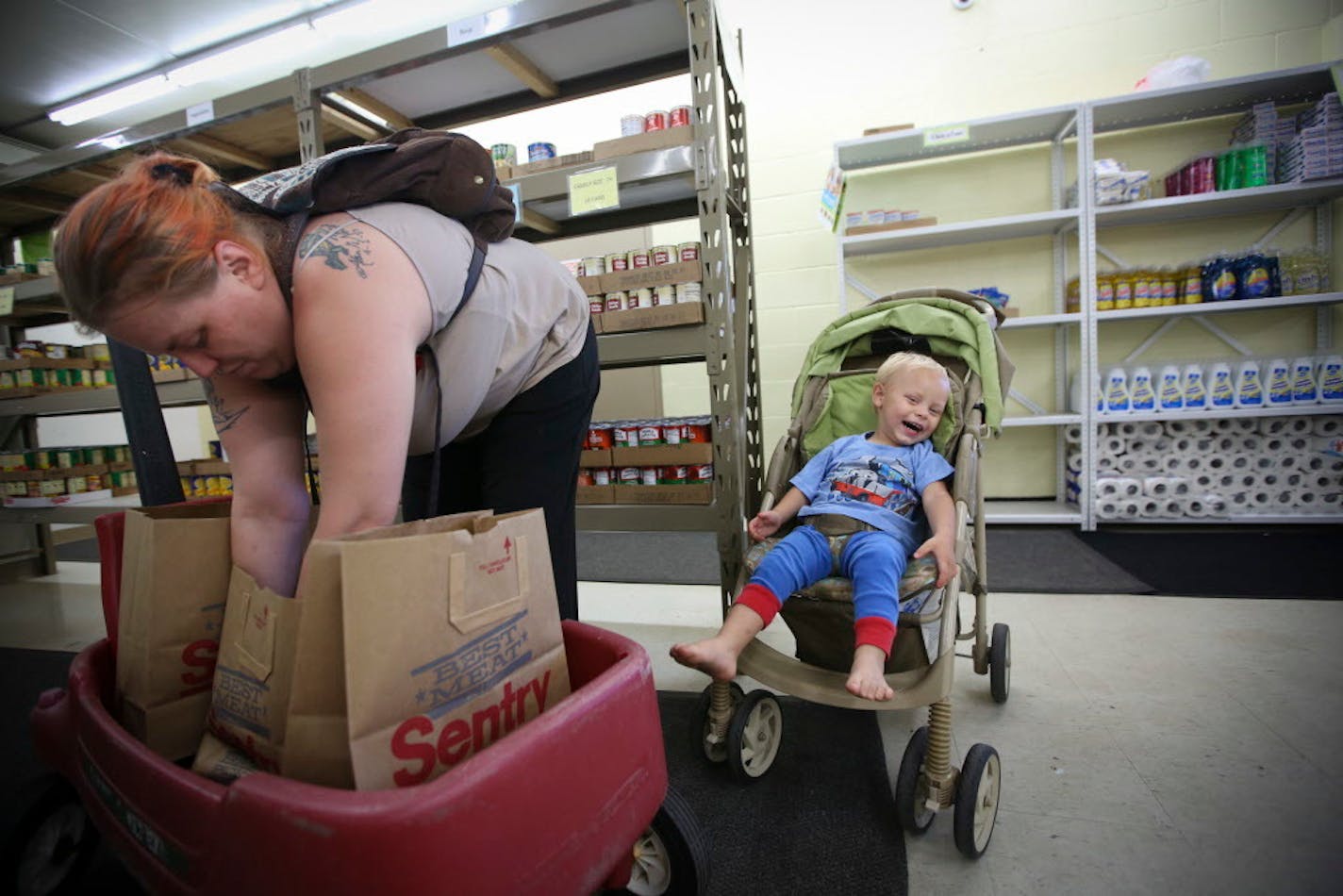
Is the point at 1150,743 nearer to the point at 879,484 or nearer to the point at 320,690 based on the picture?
the point at 879,484

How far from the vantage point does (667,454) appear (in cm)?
191

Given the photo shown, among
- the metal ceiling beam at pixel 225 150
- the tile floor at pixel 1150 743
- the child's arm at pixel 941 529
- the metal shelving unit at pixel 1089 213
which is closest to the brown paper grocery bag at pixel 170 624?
the tile floor at pixel 1150 743

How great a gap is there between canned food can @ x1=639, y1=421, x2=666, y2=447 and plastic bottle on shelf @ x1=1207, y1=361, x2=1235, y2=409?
2628 millimetres

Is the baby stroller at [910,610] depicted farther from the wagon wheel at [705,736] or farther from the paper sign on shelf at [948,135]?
the paper sign on shelf at [948,135]

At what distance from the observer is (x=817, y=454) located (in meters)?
1.57

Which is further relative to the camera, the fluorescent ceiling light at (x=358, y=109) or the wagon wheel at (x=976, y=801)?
the fluorescent ceiling light at (x=358, y=109)

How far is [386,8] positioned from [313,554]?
13.8 ft

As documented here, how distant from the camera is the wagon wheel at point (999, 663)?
1.40m

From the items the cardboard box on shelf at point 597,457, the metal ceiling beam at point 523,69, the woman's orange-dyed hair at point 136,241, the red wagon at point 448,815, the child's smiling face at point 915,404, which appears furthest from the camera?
the cardboard box on shelf at point 597,457

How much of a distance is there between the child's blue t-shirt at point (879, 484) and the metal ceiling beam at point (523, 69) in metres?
1.53

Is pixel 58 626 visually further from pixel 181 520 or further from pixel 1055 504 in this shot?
pixel 1055 504

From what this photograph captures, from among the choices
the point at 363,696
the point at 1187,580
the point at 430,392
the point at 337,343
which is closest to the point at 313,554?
the point at 363,696

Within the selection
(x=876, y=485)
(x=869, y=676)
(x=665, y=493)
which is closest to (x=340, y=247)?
(x=869, y=676)

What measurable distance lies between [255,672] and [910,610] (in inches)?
40.1
